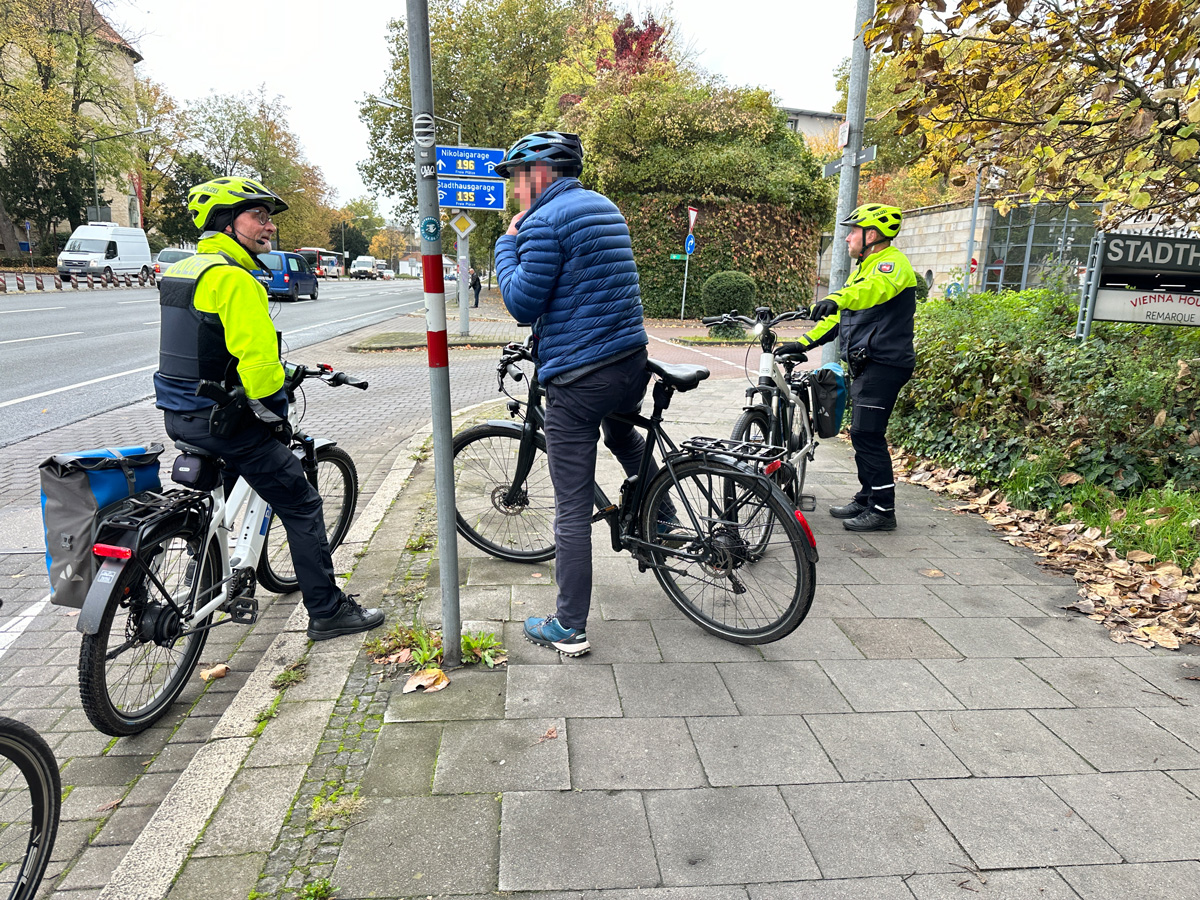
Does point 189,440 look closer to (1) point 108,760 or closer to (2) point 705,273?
(1) point 108,760

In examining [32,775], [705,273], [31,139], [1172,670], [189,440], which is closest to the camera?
[32,775]

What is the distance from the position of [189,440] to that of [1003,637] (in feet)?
12.0

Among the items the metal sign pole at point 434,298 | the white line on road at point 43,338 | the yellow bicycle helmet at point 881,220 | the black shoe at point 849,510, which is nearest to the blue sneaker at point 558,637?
the metal sign pole at point 434,298

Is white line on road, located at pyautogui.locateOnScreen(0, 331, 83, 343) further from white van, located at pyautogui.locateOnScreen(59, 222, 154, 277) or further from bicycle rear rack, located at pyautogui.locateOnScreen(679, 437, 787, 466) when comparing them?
white van, located at pyautogui.locateOnScreen(59, 222, 154, 277)

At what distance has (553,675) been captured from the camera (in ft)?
10.0

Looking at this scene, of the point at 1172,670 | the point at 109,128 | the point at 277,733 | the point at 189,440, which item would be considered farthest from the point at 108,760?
the point at 109,128

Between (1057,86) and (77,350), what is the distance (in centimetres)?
1427

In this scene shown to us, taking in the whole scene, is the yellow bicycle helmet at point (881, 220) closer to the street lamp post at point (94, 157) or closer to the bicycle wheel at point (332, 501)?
the bicycle wheel at point (332, 501)

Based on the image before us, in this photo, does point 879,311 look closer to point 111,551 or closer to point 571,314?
point 571,314

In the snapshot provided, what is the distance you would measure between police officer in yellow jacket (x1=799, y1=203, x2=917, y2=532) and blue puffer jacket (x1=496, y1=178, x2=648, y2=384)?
74.6 inches

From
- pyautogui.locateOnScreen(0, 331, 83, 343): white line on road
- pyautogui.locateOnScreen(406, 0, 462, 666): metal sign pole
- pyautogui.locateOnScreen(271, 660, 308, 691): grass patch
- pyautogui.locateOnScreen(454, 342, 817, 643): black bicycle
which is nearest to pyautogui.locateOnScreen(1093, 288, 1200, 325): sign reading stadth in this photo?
pyautogui.locateOnScreen(454, 342, 817, 643): black bicycle

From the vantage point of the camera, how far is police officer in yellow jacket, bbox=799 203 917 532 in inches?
178

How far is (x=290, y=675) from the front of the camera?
9.97 ft

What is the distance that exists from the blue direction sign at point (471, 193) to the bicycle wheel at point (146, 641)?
11688 mm
